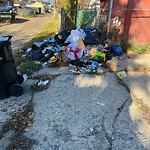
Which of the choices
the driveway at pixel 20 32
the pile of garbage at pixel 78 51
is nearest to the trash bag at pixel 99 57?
the pile of garbage at pixel 78 51

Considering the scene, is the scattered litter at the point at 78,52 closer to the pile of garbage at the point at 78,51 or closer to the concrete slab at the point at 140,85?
the pile of garbage at the point at 78,51

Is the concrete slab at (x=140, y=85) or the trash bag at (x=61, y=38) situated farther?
the trash bag at (x=61, y=38)

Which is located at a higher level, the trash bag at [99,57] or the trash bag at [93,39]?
the trash bag at [93,39]

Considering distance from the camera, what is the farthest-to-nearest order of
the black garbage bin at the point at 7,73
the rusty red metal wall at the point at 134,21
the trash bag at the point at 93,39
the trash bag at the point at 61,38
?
the rusty red metal wall at the point at 134,21 → the trash bag at the point at 61,38 → the trash bag at the point at 93,39 → the black garbage bin at the point at 7,73

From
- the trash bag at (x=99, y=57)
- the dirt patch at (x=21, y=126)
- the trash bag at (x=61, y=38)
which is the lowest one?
the dirt patch at (x=21, y=126)

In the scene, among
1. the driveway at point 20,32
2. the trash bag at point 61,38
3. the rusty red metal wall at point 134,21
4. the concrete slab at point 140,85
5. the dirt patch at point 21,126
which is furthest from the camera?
the driveway at point 20,32

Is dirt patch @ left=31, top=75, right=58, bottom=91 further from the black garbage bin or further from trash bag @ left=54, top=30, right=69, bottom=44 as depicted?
trash bag @ left=54, top=30, right=69, bottom=44

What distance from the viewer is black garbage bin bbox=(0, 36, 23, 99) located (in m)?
3.81

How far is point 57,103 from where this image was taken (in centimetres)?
386

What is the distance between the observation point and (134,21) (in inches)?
291

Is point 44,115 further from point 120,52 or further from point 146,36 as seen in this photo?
point 146,36

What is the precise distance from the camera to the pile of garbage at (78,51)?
5777mm

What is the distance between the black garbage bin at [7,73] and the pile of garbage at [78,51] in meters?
1.82

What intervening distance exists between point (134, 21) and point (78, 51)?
2.89m
